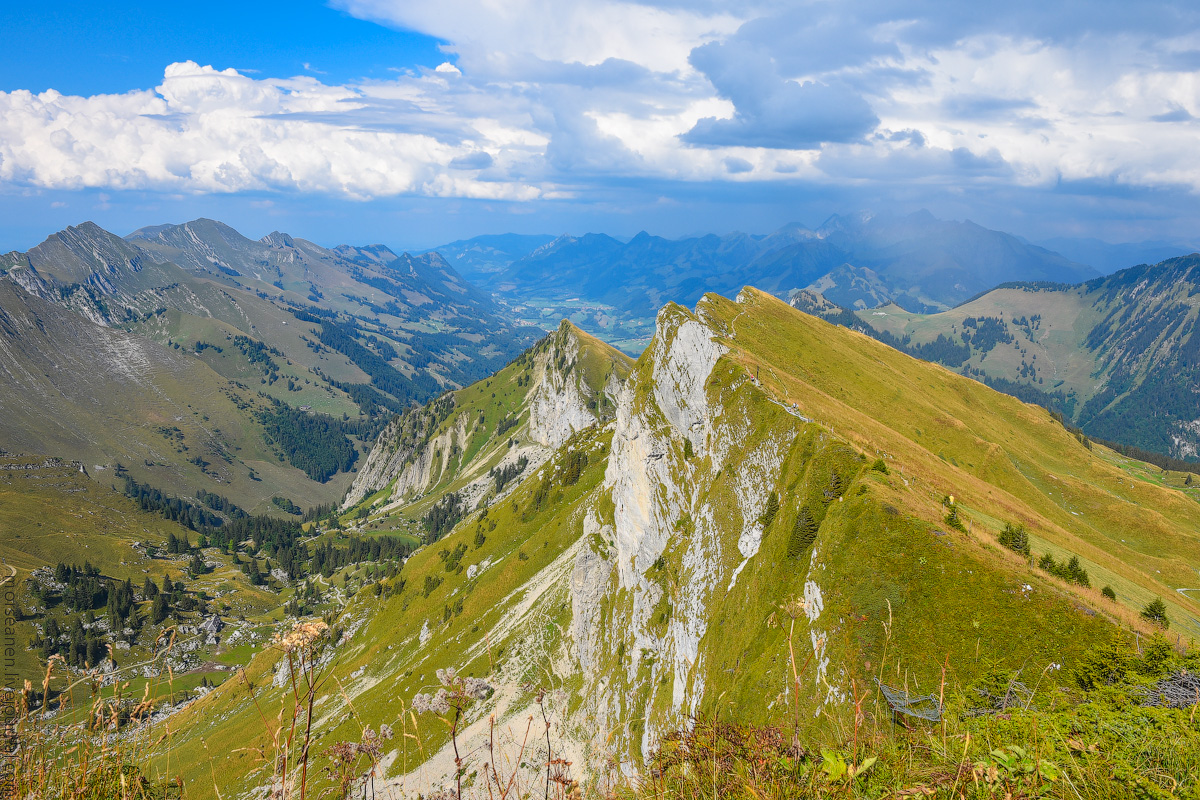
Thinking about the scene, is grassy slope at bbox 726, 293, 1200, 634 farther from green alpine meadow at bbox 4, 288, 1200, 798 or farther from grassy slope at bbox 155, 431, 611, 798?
grassy slope at bbox 155, 431, 611, 798

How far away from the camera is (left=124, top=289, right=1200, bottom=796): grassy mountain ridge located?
1215 inches

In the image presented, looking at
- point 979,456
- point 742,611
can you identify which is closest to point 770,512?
point 742,611

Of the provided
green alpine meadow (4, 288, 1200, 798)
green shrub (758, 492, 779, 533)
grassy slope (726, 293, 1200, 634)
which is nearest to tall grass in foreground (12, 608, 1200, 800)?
green alpine meadow (4, 288, 1200, 798)

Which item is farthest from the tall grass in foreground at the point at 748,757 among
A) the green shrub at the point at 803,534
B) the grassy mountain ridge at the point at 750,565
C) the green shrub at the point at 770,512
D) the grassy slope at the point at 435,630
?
the grassy slope at the point at 435,630

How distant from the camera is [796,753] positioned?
8156 mm

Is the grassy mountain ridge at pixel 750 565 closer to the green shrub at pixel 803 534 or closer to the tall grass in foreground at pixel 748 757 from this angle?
the green shrub at pixel 803 534

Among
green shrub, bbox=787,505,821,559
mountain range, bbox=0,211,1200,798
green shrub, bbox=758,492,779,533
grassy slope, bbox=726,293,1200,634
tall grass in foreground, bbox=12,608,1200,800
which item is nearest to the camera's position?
tall grass in foreground, bbox=12,608,1200,800

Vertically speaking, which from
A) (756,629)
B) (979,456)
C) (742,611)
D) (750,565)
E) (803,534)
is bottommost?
(979,456)

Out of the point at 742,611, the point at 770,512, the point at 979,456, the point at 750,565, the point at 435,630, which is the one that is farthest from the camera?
the point at 435,630

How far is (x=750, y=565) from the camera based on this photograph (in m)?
52.6

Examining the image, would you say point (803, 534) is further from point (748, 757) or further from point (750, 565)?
point (748, 757)

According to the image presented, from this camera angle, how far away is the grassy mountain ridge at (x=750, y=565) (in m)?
30.9

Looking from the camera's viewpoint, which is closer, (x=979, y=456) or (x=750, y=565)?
(x=750, y=565)

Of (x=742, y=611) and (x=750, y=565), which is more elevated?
(x=750, y=565)
